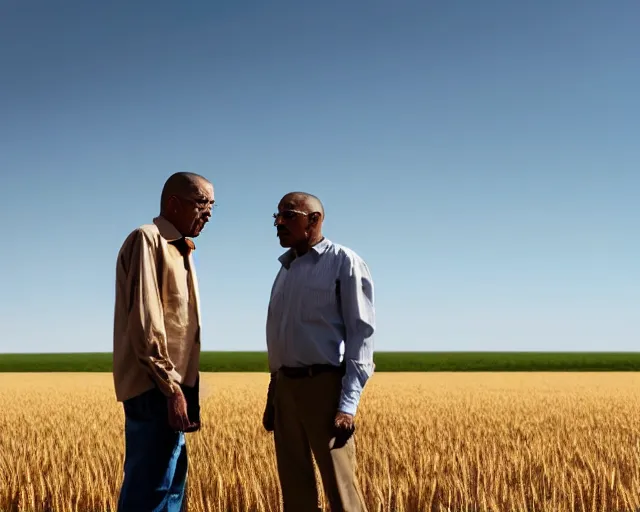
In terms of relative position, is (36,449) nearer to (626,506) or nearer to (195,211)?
(195,211)

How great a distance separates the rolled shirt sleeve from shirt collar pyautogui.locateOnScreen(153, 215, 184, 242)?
93cm

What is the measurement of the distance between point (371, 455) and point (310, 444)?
3.41 meters

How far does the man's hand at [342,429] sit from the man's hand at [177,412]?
0.84 metres

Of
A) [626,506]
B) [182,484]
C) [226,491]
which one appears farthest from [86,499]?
[626,506]

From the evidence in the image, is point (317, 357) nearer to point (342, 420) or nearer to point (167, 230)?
point (342, 420)

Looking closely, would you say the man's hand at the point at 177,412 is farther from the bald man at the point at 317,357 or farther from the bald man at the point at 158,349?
the bald man at the point at 317,357

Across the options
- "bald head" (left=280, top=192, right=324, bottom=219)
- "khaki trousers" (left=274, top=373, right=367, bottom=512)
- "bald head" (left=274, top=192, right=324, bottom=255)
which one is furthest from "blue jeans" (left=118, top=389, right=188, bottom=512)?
"bald head" (left=280, top=192, right=324, bottom=219)

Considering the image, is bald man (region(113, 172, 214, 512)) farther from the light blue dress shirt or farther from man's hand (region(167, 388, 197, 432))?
the light blue dress shirt

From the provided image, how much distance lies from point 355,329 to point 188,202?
3.67 ft

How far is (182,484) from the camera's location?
403 cm

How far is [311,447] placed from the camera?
14.2 ft

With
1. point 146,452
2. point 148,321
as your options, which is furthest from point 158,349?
point 146,452

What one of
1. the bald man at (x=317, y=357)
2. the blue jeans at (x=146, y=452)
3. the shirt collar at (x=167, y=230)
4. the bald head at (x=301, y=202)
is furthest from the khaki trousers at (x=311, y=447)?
the shirt collar at (x=167, y=230)

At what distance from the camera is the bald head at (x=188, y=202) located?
3982 millimetres
